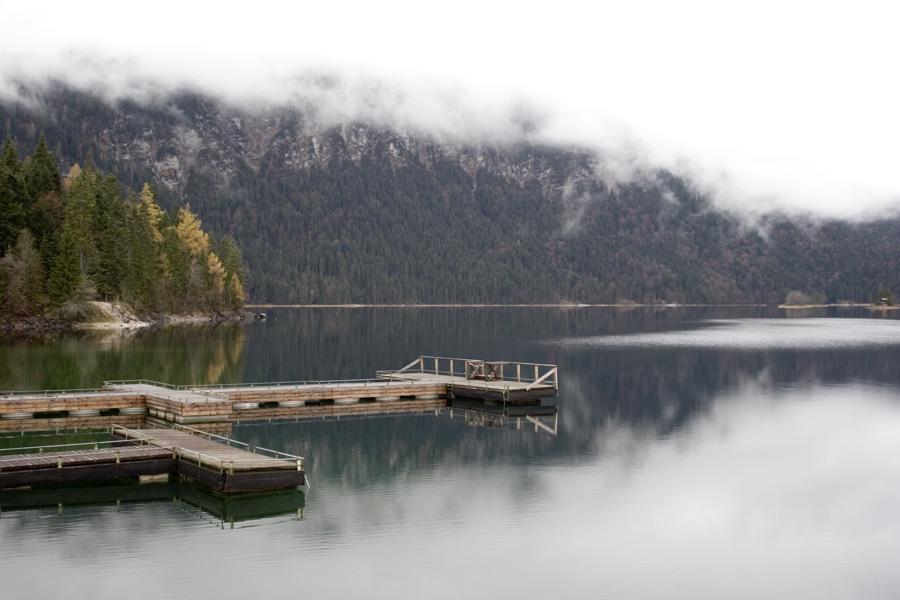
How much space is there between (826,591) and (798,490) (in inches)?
499

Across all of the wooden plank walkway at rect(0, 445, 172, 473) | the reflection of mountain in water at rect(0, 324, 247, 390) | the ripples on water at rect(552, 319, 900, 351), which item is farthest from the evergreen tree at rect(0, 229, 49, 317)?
the wooden plank walkway at rect(0, 445, 172, 473)

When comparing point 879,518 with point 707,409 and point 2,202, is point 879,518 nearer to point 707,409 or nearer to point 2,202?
point 707,409

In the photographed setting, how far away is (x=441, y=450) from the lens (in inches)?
1780

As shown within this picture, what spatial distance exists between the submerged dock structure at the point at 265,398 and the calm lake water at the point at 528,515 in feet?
10.3

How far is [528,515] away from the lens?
32375mm

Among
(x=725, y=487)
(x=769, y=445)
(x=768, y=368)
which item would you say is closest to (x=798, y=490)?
(x=725, y=487)

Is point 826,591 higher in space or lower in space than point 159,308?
lower

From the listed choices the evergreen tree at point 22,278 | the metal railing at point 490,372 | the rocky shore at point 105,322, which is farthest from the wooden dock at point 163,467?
the evergreen tree at point 22,278

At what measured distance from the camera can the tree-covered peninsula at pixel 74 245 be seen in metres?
115

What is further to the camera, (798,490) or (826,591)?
(798,490)

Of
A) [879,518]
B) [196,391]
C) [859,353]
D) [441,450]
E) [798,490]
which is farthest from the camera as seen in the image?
[859,353]

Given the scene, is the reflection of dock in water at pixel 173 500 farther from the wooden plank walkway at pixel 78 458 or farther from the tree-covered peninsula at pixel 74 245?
the tree-covered peninsula at pixel 74 245

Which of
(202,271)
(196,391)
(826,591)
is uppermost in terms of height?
(202,271)

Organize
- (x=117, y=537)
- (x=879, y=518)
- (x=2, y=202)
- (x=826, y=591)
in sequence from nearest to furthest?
(x=826, y=591)
(x=117, y=537)
(x=879, y=518)
(x=2, y=202)
